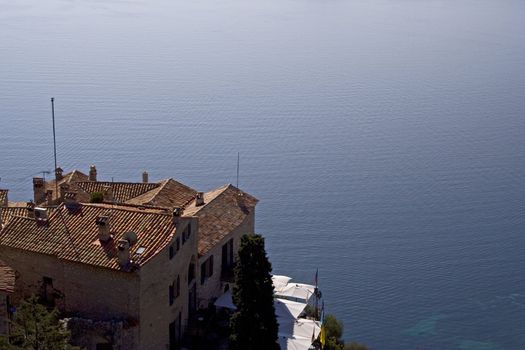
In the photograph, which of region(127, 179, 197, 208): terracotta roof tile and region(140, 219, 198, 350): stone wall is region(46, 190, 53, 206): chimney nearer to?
region(127, 179, 197, 208): terracotta roof tile

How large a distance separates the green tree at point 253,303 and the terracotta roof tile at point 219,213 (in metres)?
3.79

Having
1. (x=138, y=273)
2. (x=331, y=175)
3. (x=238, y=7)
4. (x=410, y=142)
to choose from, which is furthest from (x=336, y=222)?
(x=238, y=7)

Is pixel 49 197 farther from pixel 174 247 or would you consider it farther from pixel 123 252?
pixel 123 252

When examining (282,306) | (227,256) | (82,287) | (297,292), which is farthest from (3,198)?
(297,292)

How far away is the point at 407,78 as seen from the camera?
110 m

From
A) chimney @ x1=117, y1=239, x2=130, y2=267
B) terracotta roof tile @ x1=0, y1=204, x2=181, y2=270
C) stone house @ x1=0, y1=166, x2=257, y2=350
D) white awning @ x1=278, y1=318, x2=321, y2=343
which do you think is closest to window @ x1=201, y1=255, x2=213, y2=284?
stone house @ x1=0, y1=166, x2=257, y2=350

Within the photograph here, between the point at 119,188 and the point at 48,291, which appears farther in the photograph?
the point at 119,188

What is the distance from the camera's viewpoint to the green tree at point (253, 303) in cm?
2812

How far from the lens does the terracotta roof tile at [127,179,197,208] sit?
112 ft

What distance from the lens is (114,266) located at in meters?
26.1

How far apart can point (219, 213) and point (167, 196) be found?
252cm

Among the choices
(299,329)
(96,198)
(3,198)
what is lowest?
(299,329)

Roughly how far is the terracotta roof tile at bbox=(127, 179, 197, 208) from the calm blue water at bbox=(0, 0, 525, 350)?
17092mm

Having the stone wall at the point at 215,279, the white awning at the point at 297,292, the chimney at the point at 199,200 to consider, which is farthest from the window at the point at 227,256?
the white awning at the point at 297,292
